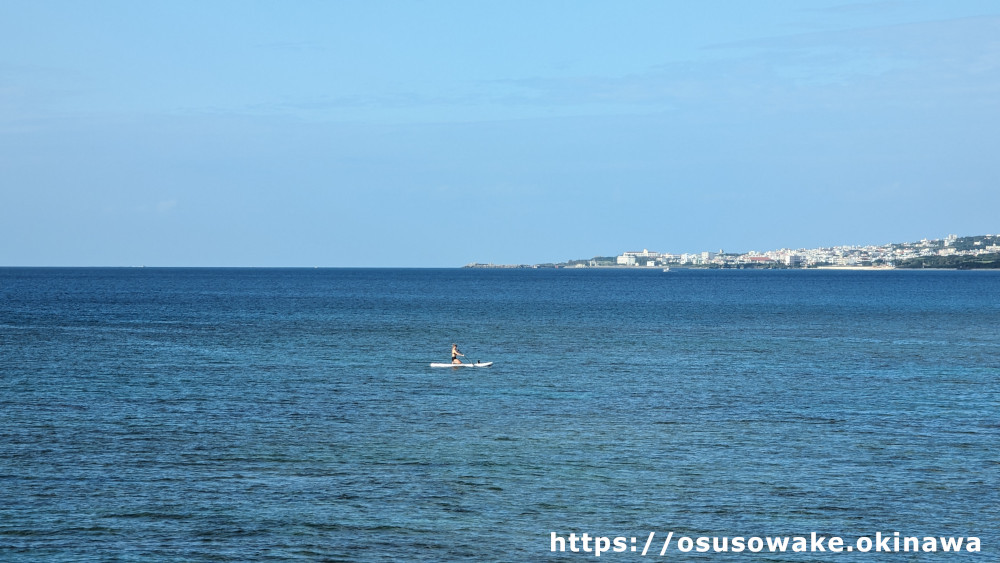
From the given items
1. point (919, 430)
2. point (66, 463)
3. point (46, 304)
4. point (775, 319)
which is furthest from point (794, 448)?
point (46, 304)

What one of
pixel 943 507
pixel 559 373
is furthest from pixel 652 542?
pixel 559 373

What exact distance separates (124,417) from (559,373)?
2472 cm

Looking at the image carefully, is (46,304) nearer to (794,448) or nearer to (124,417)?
(124,417)

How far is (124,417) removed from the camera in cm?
3991

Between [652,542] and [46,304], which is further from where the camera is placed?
[46,304]

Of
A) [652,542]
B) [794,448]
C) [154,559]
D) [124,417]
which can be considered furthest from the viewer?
[124,417]

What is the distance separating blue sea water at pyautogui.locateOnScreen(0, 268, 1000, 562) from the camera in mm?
24641

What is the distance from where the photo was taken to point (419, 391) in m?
48.9

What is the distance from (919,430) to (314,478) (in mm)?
22127

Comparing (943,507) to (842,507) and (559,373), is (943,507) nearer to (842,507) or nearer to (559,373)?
(842,507)

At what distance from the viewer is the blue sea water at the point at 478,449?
80.8 ft

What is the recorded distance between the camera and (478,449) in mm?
33750

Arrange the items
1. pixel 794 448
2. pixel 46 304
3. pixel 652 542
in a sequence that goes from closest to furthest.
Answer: pixel 652 542
pixel 794 448
pixel 46 304

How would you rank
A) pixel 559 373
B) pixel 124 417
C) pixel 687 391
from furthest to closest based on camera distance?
pixel 559 373, pixel 687 391, pixel 124 417
